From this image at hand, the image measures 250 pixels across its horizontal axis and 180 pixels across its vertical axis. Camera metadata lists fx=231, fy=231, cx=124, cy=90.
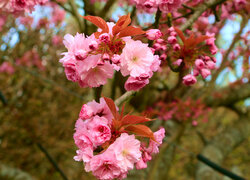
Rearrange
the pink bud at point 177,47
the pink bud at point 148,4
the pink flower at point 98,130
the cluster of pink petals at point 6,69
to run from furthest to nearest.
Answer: the cluster of pink petals at point 6,69 < the pink bud at point 177,47 < the pink bud at point 148,4 < the pink flower at point 98,130

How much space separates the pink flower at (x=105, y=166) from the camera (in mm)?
816

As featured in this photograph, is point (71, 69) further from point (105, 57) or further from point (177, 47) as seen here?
point (177, 47)

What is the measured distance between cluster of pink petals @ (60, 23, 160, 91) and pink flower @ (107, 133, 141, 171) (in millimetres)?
218

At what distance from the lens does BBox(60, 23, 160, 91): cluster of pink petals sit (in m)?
0.85

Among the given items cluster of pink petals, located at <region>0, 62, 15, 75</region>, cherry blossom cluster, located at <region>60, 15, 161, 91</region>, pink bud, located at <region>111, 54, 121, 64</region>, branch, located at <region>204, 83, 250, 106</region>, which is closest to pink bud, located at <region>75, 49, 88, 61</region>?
cherry blossom cluster, located at <region>60, 15, 161, 91</region>

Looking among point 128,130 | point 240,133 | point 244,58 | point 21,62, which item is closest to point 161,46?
point 128,130

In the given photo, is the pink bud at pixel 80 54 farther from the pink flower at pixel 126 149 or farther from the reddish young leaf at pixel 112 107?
the pink flower at pixel 126 149

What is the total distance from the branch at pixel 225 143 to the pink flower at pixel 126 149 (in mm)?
3251

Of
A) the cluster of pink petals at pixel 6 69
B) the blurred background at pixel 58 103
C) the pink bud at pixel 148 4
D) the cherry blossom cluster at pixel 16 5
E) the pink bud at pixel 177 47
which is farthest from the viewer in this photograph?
the cluster of pink petals at pixel 6 69

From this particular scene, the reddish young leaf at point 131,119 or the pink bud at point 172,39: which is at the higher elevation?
the pink bud at point 172,39

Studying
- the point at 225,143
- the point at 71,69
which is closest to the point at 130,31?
the point at 71,69

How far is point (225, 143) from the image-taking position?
14.0 ft

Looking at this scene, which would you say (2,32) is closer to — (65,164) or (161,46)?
(65,164)

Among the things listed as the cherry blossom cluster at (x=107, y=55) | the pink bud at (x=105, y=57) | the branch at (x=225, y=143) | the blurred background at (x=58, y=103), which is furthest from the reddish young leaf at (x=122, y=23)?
the branch at (x=225, y=143)
